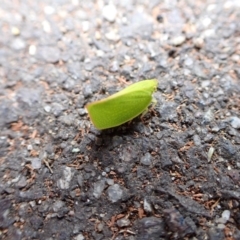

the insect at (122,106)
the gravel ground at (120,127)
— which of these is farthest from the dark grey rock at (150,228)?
the insect at (122,106)

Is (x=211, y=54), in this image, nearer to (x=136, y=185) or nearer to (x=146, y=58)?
(x=146, y=58)

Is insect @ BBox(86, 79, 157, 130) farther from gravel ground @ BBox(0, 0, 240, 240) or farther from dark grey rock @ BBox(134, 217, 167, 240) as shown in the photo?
dark grey rock @ BBox(134, 217, 167, 240)

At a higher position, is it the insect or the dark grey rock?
the insect

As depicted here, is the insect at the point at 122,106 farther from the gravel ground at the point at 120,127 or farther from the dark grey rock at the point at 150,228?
the dark grey rock at the point at 150,228

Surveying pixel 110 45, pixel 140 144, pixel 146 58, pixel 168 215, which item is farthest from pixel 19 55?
pixel 168 215

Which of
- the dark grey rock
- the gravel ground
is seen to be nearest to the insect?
the gravel ground

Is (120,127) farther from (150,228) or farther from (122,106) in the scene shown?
(150,228)
